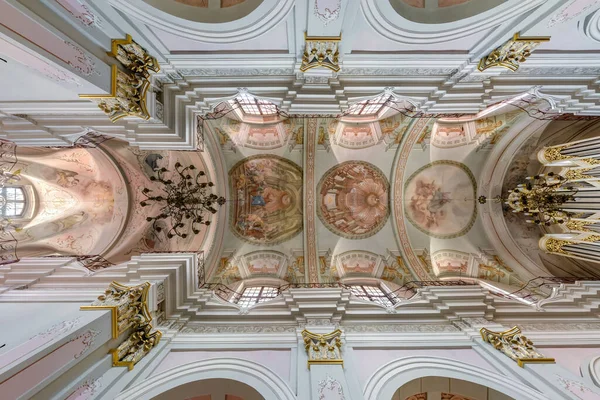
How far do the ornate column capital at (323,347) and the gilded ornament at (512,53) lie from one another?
Answer: 711 cm

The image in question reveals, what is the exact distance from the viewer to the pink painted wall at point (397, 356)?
20.1ft

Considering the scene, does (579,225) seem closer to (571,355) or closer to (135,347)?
(571,355)

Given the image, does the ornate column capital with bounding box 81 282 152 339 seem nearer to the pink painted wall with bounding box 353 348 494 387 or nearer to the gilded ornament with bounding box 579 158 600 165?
the pink painted wall with bounding box 353 348 494 387

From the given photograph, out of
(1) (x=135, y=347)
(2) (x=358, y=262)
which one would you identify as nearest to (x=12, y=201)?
(1) (x=135, y=347)

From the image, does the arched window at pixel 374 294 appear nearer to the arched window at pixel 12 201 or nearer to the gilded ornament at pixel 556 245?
the gilded ornament at pixel 556 245

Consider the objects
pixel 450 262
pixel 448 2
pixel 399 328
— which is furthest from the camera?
pixel 450 262

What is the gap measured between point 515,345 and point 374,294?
449cm

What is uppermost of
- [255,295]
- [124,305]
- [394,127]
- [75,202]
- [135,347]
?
[394,127]

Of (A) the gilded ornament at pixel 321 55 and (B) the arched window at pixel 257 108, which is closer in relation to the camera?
(A) the gilded ornament at pixel 321 55

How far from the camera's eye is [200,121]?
8391 mm

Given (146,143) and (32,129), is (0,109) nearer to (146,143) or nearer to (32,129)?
(32,129)

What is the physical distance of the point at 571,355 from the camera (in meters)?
6.30

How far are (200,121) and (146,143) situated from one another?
1.71 m

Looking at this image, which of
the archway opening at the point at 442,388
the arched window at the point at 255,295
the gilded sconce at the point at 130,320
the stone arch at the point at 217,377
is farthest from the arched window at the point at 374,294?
the gilded sconce at the point at 130,320
